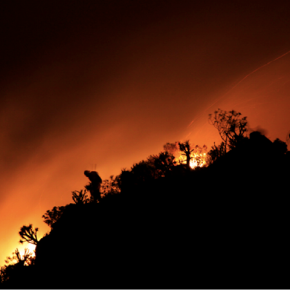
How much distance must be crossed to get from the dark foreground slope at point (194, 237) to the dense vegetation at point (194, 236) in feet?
0.15

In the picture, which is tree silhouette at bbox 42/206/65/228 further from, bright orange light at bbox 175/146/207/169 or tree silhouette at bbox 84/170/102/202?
bright orange light at bbox 175/146/207/169

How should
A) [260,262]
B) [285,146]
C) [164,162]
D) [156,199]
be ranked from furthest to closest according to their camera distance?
1. [164,162]
2. [285,146]
3. [156,199]
4. [260,262]

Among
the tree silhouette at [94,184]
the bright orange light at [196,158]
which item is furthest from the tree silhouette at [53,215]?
A: the bright orange light at [196,158]

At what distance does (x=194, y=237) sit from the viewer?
10930 millimetres

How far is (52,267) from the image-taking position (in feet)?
51.4

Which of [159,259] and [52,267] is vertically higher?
[159,259]

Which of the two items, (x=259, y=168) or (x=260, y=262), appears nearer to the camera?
(x=260, y=262)

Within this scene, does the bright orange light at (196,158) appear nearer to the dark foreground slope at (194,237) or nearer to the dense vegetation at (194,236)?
the dense vegetation at (194,236)

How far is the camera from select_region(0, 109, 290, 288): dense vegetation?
8445 mm

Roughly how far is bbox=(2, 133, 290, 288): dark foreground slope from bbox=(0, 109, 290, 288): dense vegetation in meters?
0.05

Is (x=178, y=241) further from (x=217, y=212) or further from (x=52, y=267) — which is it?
(x=52, y=267)

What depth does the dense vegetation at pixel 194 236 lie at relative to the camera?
8.45 metres

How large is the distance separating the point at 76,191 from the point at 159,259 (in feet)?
71.6

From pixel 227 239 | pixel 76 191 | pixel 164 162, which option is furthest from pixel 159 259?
pixel 164 162
